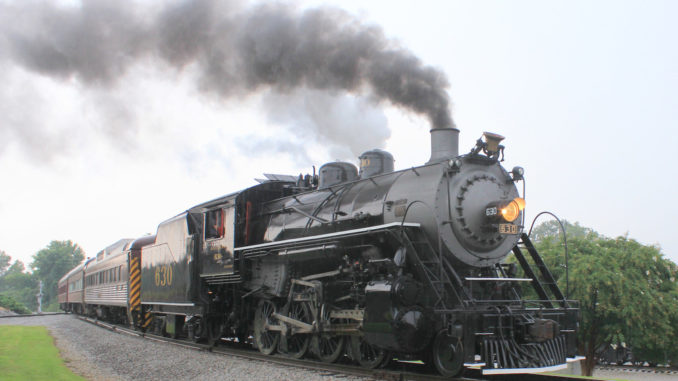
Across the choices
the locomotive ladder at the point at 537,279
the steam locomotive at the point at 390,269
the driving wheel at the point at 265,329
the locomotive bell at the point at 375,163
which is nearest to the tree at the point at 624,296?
the steam locomotive at the point at 390,269

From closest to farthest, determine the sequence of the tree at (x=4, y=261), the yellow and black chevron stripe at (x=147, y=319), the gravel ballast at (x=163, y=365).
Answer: the gravel ballast at (x=163, y=365)
the yellow and black chevron stripe at (x=147, y=319)
the tree at (x=4, y=261)

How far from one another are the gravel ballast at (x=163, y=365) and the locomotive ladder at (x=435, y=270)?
1.57 metres

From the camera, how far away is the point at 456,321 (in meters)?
7.07

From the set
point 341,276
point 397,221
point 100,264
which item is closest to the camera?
point 397,221

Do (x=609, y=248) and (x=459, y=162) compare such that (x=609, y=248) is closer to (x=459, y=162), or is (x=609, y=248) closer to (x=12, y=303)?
(x=459, y=162)

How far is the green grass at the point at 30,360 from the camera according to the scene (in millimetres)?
8545

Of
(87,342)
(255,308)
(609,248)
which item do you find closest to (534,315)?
(255,308)

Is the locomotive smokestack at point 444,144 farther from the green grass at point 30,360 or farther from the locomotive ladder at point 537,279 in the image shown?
the green grass at point 30,360

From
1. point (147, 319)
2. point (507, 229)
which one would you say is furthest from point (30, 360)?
point (507, 229)

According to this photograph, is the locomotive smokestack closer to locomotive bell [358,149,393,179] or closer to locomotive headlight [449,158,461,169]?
locomotive headlight [449,158,461,169]

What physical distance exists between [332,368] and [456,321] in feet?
8.45

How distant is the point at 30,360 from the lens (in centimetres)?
1041

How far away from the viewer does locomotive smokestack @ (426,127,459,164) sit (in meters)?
8.73

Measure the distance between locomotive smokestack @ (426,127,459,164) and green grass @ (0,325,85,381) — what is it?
622cm
